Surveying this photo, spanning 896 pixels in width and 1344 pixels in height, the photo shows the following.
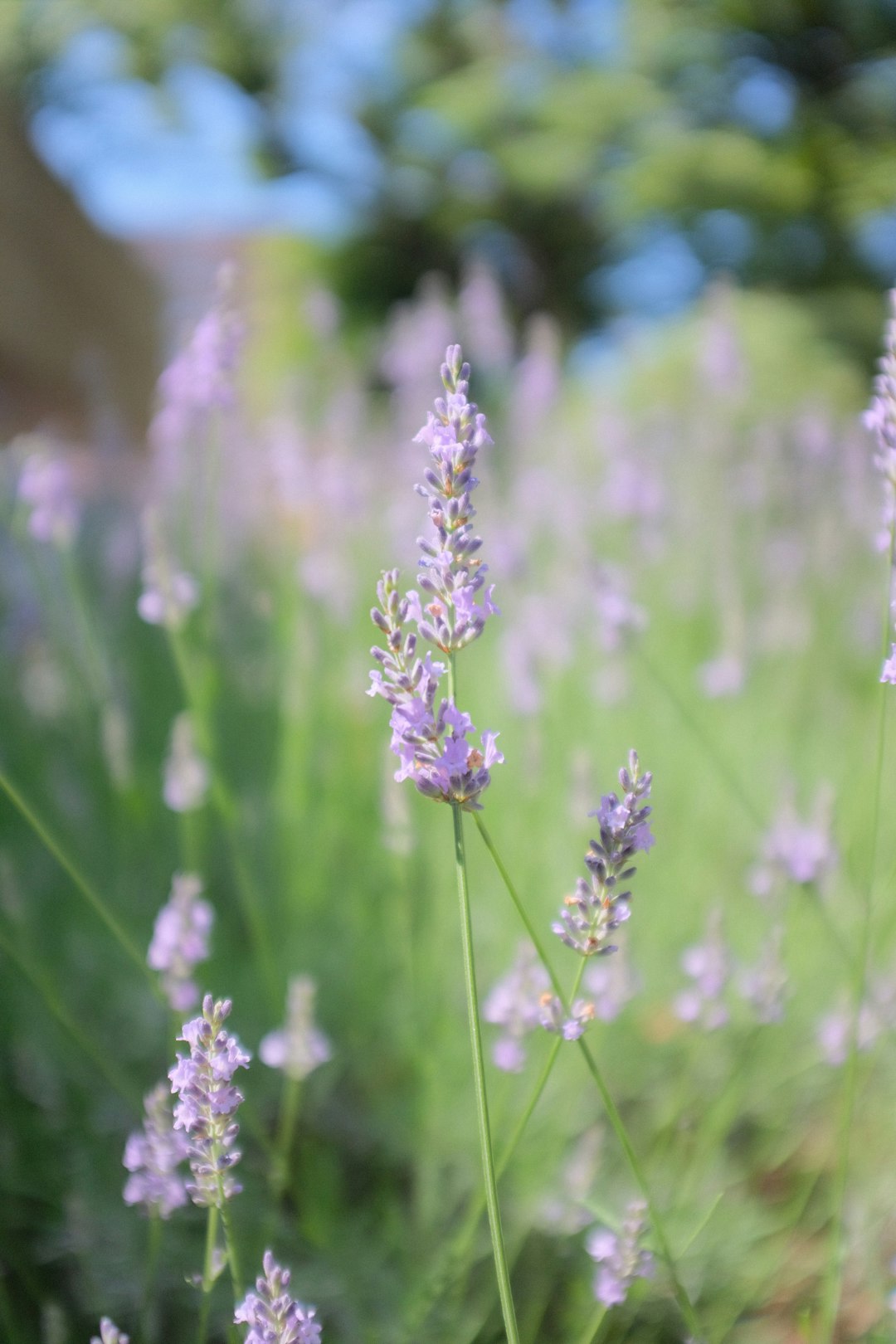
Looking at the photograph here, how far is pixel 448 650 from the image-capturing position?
25.2 inches

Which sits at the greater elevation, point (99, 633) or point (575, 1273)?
point (99, 633)

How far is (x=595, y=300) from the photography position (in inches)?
528

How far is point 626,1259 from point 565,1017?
7.8 inches

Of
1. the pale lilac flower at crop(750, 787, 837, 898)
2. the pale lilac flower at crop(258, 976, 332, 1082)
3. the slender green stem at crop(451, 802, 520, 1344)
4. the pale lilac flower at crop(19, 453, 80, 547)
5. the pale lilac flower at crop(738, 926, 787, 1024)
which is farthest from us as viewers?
the pale lilac flower at crop(19, 453, 80, 547)

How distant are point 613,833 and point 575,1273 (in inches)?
32.5

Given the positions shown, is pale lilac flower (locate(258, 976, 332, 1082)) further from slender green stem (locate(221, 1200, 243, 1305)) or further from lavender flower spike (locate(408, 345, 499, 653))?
lavender flower spike (locate(408, 345, 499, 653))

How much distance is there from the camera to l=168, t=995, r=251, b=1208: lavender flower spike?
0.64 m

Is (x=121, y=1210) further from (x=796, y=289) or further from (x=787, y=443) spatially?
(x=796, y=289)

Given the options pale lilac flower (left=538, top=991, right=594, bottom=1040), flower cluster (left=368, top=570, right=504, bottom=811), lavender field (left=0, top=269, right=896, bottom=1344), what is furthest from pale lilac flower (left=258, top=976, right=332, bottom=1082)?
flower cluster (left=368, top=570, right=504, bottom=811)

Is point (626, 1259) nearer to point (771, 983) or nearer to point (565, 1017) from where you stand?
point (565, 1017)

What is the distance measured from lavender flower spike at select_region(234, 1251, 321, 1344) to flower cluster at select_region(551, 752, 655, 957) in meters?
0.27

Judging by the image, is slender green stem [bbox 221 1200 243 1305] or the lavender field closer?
slender green stem [bbox 221 1200 243 1305]

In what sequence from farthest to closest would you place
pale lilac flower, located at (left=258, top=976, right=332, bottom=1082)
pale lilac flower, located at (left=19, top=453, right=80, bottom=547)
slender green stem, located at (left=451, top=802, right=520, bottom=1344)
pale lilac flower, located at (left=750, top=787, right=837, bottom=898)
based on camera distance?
pale lilac flower, located at (left=19, top=453, right=80, bottom=547), pale lilac flower, located at (left=750, top=787, right=837, bottom=898), pale lilac flower, located at (left=258, top=976, right=332, bottom=1082), slender green stem, located at (left=451, top=802, right=520, bottom=1344)

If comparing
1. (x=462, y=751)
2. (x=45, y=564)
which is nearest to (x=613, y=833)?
(x=462, y=751)
